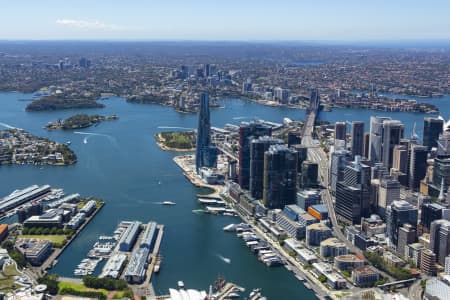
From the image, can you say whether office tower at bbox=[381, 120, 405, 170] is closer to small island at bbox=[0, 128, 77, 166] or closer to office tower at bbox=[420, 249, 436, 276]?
office tower at bbox=[420, 249, 436, 276]

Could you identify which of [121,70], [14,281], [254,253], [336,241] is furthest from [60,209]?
[121,70]

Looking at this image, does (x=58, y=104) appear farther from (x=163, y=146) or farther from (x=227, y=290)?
(x=227, y=290)

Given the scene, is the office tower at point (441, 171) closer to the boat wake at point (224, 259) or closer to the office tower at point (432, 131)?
the office tower at point (432, 131)

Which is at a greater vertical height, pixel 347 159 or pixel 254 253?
pixel 347 159

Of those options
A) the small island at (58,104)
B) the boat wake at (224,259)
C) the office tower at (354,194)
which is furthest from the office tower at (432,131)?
the small island at (58,104)

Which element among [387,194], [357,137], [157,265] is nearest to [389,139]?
[357,137]

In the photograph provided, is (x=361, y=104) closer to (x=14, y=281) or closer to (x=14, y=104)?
(x=14, y=104)
